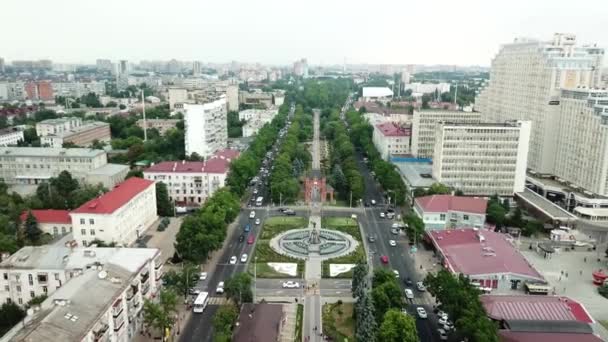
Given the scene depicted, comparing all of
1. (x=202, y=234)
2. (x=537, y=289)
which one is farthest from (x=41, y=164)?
(x=537, y=289)

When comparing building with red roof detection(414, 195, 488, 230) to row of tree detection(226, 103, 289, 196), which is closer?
building with red roof detection(414, 195, 488, 230)

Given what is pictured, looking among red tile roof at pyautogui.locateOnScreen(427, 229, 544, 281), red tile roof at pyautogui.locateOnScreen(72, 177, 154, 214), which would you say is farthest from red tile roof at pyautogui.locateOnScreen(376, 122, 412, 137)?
red tile roof at pyautogui.locateOnScreen(72, 177, 154, 214)

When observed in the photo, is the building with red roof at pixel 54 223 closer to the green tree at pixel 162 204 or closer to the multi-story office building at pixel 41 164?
the green tree at pixel 162 204

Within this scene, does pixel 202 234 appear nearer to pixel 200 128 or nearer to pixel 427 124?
pixel 200 128

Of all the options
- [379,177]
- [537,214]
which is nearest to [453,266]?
[537,214]

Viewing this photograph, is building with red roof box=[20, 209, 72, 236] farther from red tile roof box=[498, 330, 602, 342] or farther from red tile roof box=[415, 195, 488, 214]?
red tile roof box=[498, 330, 602, 342]

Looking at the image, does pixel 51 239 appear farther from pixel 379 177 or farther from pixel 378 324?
pixel 379 177
